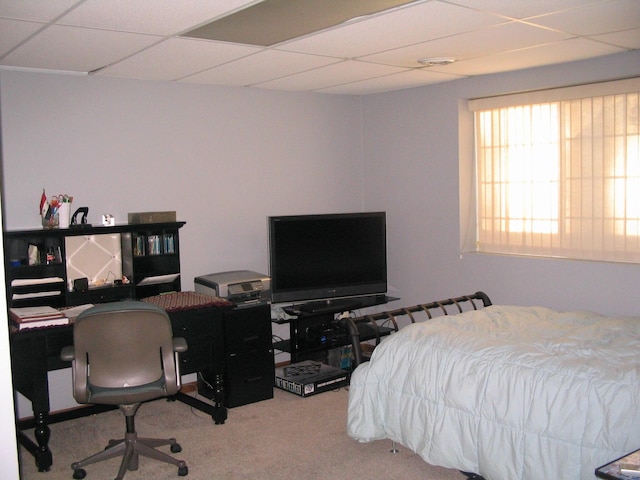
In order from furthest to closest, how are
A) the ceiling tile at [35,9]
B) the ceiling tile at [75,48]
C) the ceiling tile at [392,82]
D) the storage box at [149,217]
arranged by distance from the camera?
the ceiling tile at [392,82] < the storage box at [149,217] < the ceiling tile at [75,48] < the ceiling tile at [35,9]

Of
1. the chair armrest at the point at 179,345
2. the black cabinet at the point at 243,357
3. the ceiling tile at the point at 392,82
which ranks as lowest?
the black cabinet at the point at 243,357

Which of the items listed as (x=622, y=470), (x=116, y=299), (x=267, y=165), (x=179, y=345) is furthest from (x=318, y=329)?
(x=622, y=470)

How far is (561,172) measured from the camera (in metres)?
4.72

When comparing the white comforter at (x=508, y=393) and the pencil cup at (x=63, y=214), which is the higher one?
the pencil cup at (x=63, y=214)

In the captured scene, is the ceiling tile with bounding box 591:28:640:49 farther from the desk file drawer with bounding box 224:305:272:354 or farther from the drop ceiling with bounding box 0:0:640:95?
the desk file drawer with bounding box 224:305:272:354

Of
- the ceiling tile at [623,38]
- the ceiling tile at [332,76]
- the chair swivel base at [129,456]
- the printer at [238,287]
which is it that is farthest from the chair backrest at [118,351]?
the ceiling tile at [623,38]

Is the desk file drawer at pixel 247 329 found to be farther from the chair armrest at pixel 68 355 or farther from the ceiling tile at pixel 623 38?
the ceiling tile at pixel 623 38

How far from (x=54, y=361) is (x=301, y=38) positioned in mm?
2448

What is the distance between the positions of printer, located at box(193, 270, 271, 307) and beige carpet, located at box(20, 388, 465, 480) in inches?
29.6

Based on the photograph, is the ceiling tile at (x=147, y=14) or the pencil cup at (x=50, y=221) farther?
the pencil cup at (x=50, y=221)

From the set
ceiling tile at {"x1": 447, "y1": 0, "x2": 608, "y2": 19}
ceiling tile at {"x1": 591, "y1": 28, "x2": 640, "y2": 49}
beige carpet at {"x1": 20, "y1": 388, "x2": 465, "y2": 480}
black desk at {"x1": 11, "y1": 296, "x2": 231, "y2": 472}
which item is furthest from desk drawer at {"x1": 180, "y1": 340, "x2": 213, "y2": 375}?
ceiling tile at {"x1": 591, "y1": 28, "x2": 640, "y2": 49}

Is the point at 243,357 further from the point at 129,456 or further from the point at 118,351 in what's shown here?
the point at 118,351

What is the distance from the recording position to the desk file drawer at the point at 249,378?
4.46 meters

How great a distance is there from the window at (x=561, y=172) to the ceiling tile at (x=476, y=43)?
95 centimetres
